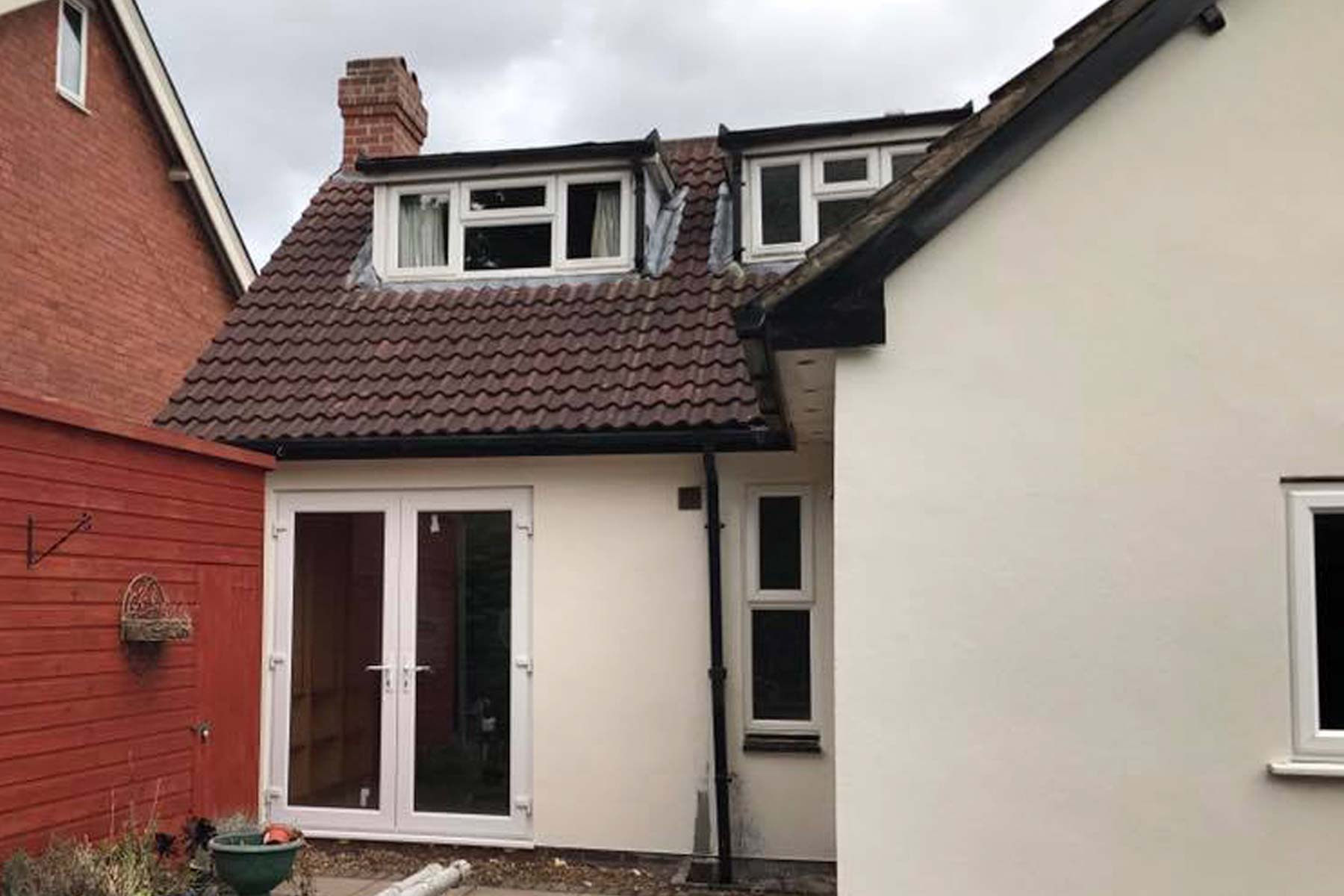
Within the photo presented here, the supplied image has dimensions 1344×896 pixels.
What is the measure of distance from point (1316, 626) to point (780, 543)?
4.07 meters

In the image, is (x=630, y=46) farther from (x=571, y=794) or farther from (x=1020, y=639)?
(x=1020, y=639)

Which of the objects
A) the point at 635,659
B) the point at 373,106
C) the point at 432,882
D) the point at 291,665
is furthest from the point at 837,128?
the point at 432,882

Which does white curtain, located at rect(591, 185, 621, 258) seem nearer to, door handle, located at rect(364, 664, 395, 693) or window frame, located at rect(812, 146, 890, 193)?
window frame, located at rect(812, 146, 890, 193)

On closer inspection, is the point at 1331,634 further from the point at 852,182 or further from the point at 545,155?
the point at 545,155

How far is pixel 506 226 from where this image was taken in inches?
412

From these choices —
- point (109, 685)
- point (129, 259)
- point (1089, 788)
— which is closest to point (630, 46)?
point (129, 259)

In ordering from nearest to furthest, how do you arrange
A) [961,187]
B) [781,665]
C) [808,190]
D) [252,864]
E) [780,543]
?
[961,187] → [252,864] → [781,665] → [780,543] → [808,190]

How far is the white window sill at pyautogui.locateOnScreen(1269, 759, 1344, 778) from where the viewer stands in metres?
4.62

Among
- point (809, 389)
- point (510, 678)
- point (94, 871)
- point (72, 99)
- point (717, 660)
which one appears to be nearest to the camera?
point (94, 871)

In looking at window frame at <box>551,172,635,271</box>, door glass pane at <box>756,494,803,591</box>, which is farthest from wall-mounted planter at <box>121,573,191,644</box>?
window frame at <box>551,172,635,271</box>

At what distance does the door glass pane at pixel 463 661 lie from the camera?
8.48 m

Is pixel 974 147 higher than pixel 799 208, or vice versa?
pixel 799 208

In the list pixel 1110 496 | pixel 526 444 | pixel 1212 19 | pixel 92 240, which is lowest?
pixel 1110 496

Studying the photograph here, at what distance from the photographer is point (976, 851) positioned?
16.2 feet
